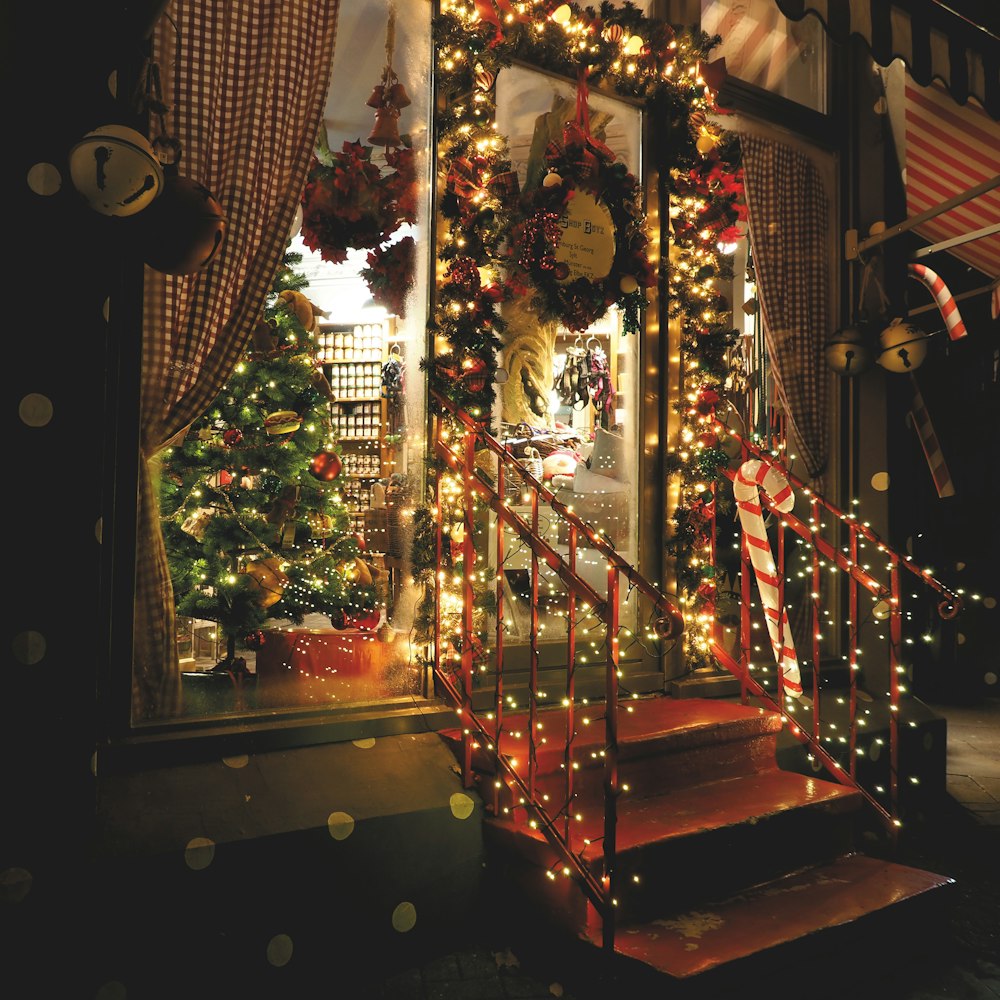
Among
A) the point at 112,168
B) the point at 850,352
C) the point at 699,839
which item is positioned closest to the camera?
the point at 112,168

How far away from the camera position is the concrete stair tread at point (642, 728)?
3.54 m

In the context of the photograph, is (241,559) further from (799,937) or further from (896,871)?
(896,871)

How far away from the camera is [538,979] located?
9.82 ft

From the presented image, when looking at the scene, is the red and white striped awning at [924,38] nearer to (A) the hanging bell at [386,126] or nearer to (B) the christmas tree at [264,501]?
(A) the hanging bell at [386,126]

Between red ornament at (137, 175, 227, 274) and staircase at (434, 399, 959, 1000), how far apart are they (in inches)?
56.2

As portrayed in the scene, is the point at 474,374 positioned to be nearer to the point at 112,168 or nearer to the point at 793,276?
the point at 112,168

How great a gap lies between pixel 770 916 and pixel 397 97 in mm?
4229

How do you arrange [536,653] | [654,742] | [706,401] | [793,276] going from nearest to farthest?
[536,653] < [654,742] < [706,401] < [793,276]

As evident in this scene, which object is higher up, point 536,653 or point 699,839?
point 536,653

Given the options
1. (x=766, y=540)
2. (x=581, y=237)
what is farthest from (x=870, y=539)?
(x=581, y=237)

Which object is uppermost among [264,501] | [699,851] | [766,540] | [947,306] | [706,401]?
[947,306]

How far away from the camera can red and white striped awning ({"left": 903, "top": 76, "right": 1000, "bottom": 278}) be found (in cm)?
562

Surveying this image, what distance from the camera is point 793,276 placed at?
5.73m

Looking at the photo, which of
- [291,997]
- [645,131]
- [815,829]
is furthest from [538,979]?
[645,131]
